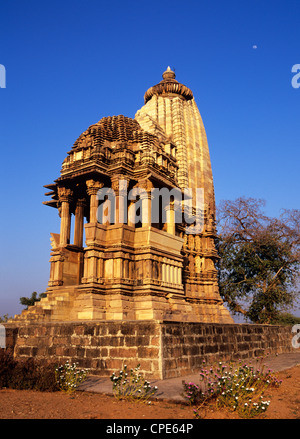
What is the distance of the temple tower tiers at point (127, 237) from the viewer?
57.9ft

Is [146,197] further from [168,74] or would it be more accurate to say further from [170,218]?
[168,74]

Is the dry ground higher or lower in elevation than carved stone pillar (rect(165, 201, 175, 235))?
lower

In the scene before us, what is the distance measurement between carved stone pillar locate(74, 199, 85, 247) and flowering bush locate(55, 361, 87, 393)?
1296 centimetres

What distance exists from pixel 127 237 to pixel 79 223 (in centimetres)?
485

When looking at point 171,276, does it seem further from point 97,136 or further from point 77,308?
point 97,136

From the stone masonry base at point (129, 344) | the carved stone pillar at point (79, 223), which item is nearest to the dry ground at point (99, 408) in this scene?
the stone masonry base at point (129, 344)

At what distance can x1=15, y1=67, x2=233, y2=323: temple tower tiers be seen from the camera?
1766 cm

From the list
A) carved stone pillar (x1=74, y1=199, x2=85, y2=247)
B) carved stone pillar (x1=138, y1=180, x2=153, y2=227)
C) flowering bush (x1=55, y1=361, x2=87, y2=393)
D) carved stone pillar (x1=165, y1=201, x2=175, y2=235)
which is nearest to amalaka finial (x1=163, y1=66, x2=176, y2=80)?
carved stone pillar (x1=165, y1=201, x2=175, y2=235)

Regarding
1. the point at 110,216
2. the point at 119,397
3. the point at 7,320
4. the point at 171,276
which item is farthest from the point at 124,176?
the point at 119,397

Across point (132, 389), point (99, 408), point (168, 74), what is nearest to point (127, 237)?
point (132, 389)

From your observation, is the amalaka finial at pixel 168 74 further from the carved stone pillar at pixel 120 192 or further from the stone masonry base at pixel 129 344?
the stone masonry base at pixel 129 344

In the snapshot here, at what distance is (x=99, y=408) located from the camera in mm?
6871

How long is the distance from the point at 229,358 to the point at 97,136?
13252 mm

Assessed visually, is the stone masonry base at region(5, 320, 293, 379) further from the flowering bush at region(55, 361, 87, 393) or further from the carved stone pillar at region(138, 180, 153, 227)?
the carved stone pillar at region(138, 180, 153, 227)
